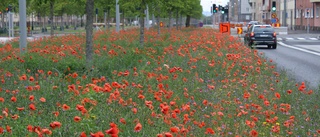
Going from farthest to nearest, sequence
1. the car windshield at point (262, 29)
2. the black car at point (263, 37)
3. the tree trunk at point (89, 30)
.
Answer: the car windshield at point (262, 29) → the black car at point (263, 37) → the tree trunk at point (89, 30)

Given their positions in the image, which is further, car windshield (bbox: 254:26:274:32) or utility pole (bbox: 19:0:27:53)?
car windshield (bbox: 254:26:274:32)

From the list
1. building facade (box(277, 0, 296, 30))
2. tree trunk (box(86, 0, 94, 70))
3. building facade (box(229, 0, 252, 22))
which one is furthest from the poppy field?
building facade (box(229, 0, 252, 22))

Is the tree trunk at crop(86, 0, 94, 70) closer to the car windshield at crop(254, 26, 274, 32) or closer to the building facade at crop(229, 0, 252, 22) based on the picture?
the car windshield at crop(254, 26, 274, 32)

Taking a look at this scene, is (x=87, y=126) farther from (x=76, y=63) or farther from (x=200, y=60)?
(x=200, y=60)

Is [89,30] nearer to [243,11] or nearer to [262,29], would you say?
[262,29]

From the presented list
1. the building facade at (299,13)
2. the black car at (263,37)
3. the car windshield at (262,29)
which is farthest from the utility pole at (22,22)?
the building facade at (299,13)

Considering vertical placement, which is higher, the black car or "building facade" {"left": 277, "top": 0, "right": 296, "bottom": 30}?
"building facade" {"left": 277, "top": 0, "right": 296, "bottom": 30}

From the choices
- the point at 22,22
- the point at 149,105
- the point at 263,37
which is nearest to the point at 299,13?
the point at 263,37

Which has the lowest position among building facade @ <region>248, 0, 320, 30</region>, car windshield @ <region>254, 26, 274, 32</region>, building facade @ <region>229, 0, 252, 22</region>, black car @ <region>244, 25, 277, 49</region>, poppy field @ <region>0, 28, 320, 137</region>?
poppy field @ <region>0, 28, 320, 137</region>

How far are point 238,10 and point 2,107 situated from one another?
154 m

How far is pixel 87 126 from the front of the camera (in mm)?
5559

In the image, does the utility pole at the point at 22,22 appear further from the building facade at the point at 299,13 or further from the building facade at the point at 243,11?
the building facade at the point at 243,11

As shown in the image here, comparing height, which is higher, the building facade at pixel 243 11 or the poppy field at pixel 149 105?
the building facade at pixel 243 11

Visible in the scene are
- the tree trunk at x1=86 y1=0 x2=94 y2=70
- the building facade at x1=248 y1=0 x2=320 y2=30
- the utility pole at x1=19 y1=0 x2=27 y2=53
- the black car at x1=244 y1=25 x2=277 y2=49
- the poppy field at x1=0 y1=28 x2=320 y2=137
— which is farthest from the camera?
the building facade at x1=248 y1=0 x2=320 y2=30
